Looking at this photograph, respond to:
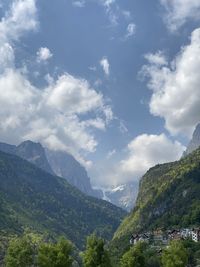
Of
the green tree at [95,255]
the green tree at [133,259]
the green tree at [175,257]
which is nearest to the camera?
the green tree at [95,255]

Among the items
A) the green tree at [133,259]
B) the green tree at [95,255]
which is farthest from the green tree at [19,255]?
the green tree at [133,259]

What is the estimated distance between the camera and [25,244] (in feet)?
412

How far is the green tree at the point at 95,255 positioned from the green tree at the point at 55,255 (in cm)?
467

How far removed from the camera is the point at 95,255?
120625 mm

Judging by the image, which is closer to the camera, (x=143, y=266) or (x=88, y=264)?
(x=88, y=264)

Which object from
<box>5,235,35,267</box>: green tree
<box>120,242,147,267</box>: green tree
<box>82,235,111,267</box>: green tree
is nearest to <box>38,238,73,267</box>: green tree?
<box>82,235,111,267</box>: green tree

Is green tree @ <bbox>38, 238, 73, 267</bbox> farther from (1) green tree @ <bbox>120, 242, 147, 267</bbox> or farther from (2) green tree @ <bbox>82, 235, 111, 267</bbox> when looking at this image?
(1) green tree @ <bbox>120, 242, 147, 267</bbox>

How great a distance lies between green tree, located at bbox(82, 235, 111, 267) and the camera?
120 metres

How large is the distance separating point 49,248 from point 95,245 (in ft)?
39.6

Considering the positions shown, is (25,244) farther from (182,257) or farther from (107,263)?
(182,257)

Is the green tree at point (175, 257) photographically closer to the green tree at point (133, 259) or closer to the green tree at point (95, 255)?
the green tree at point (133, 259)

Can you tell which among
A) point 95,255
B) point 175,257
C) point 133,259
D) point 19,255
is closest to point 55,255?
point 19,255

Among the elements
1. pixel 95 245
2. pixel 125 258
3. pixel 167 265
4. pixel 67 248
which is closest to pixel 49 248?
pixel 67 248

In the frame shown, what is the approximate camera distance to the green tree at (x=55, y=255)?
4668 inches
